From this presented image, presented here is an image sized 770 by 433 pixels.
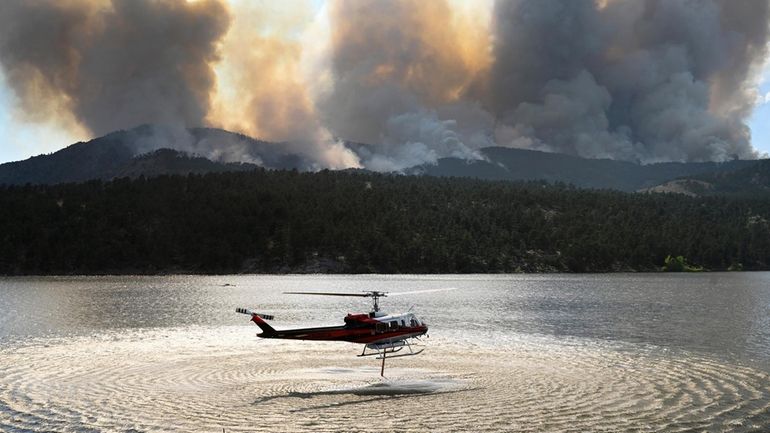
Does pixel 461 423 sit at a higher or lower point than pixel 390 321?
lower

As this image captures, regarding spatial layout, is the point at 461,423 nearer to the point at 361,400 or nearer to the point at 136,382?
the point at 361,400

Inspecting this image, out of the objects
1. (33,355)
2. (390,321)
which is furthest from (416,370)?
(33,355)

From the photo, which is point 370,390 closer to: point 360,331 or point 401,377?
point 401,377

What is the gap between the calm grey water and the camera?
39312mm

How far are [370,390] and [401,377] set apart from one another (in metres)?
5.49

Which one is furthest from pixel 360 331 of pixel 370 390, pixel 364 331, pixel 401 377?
pixel 370 390

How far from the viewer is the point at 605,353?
6738cm

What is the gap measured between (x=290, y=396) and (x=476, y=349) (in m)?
28.7

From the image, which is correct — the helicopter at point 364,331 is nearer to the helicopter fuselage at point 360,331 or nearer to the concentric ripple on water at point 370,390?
the helicopter fuselage at point 360,331

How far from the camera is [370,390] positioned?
1906 inches

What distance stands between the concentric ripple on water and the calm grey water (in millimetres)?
128

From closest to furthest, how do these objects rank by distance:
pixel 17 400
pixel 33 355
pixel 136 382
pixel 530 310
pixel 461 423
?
1. pixel 461 423
2. pixel 17 400
3. pixel 136 382
4. pixel 33 355
5. pixel 530 310

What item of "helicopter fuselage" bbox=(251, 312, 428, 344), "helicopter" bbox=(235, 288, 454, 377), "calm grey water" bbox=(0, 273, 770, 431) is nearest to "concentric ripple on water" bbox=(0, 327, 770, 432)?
"calm grey water" bbox=(0, 273, 770, 431)

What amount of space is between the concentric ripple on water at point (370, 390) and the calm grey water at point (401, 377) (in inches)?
5.1
